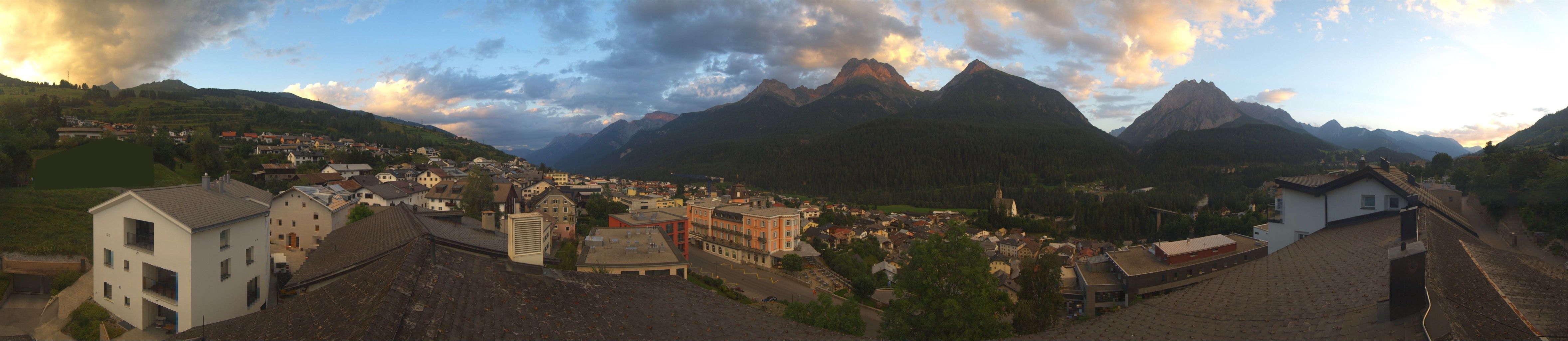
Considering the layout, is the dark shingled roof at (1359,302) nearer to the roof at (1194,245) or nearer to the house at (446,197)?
the roof at (1194,245)

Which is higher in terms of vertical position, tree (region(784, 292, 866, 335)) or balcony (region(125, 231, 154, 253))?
balcony (region(125, 231, 154, 253))

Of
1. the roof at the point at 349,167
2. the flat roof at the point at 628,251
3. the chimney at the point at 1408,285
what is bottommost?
the flat roof at the point at 628,251

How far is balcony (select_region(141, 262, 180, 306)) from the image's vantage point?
13.0m

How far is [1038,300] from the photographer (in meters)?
20.0

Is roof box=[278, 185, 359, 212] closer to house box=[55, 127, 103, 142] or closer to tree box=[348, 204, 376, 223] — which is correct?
tree box=[348, 204, 376, 223]

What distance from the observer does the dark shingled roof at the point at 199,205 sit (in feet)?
→ 41.9

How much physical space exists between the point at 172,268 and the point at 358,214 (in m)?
14.9

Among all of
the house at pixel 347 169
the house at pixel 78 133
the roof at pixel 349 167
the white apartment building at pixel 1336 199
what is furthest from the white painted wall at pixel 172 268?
the roof at pixel 349 167

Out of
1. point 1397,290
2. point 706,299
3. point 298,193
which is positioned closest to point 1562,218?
point 1397,290

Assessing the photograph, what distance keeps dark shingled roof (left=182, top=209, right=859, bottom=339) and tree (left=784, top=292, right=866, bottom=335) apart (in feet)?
42.6

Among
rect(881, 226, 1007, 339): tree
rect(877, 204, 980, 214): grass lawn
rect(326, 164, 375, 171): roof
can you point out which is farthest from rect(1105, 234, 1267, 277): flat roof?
rect(326, 164, 375, 171): roof

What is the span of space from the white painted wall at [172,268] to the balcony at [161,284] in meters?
0.03

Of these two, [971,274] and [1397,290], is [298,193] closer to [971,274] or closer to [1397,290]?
[971,274]

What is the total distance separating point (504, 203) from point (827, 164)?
10620 cm
